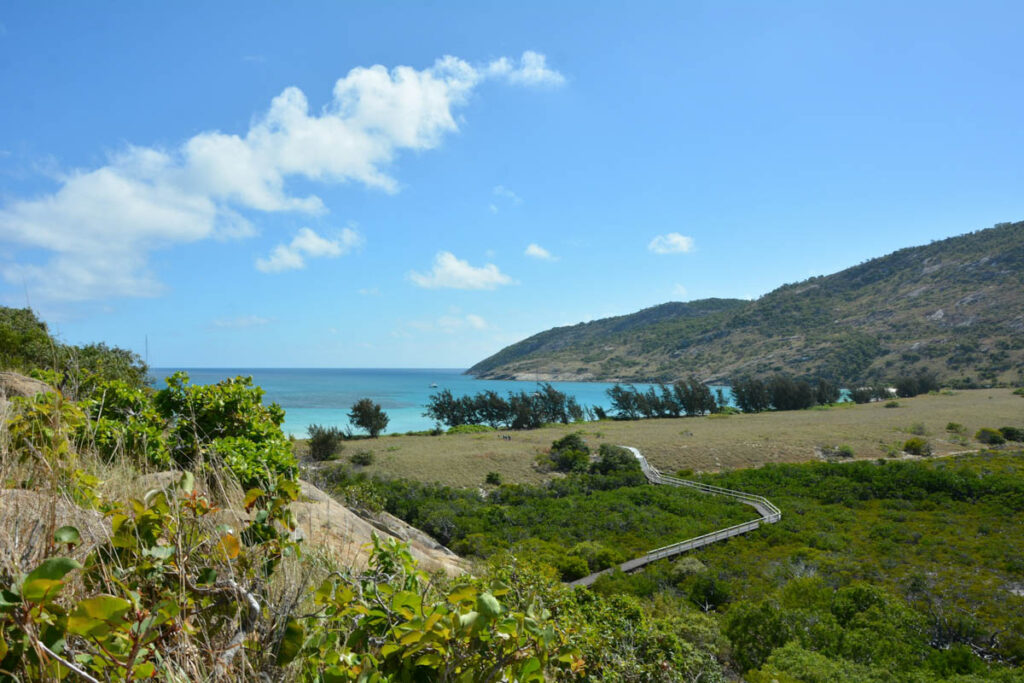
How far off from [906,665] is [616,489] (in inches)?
675

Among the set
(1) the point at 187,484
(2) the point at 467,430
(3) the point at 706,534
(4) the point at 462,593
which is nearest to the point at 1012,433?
(3) the point at 706,534

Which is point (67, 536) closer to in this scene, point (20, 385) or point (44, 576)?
point (44, 576)

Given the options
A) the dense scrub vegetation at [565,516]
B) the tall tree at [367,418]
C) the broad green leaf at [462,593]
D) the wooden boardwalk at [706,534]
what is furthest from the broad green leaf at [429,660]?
the tall tree at [367,418]

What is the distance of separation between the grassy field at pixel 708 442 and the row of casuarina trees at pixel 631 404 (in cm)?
637

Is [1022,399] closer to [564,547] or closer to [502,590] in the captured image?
[564,547]

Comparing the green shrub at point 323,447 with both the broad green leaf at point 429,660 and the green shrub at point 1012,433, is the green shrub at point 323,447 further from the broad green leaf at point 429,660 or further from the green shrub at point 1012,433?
the green shrub at point 1012,433

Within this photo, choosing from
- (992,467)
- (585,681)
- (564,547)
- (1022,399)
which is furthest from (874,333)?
(585,681)

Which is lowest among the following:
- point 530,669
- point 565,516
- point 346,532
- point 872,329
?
point 565,516

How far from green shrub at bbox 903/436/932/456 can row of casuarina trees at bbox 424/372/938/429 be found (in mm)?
23091

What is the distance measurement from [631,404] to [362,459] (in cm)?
3556

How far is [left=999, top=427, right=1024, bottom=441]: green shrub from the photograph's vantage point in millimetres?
33078

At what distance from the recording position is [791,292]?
5241 inches

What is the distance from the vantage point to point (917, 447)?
3175 centimetres

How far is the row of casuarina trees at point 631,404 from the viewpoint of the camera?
5135 centimetres
